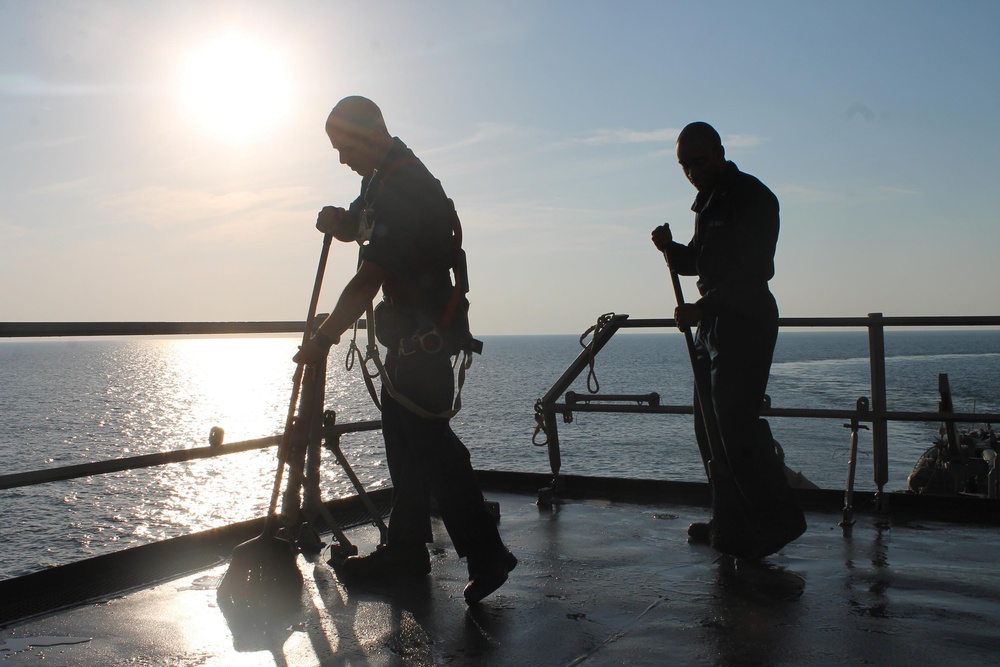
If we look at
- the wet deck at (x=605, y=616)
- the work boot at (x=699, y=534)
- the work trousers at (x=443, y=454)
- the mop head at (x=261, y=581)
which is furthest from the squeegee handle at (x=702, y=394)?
the mop head at (x=261, y=581)

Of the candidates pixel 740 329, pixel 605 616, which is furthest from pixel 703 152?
pixel 605 616

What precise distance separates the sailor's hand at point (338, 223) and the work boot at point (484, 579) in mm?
1481

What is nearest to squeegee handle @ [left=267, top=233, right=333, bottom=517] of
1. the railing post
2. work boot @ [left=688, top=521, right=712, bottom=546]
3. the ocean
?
work boot @ [left=688, top=521, right=712, bottom=546]

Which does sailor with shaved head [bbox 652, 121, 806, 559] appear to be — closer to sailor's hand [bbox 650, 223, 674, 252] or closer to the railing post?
sailor's hand [bbox 650, 223, 674, 252]

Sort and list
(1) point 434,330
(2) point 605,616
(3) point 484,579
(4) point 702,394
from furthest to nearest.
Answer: (4) point 702,394, (1) point 434,330, (3) point 484,579, (2) point 605,616

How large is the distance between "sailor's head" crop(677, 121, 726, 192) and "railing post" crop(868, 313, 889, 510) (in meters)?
1.75

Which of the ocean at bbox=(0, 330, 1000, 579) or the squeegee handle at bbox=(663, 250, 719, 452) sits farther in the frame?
the ocean at bbox=(0, 330, 1000, 579)

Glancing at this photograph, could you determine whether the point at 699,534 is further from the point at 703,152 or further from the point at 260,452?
the point at 260,452

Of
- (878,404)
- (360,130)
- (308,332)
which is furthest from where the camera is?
(878,404)

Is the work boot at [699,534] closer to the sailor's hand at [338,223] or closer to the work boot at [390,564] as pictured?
the work boot at [390,564]

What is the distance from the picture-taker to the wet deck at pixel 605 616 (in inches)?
117

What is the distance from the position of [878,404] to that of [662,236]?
184 cm

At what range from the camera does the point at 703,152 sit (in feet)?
13.2

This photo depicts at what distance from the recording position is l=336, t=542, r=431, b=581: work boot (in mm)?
3939
